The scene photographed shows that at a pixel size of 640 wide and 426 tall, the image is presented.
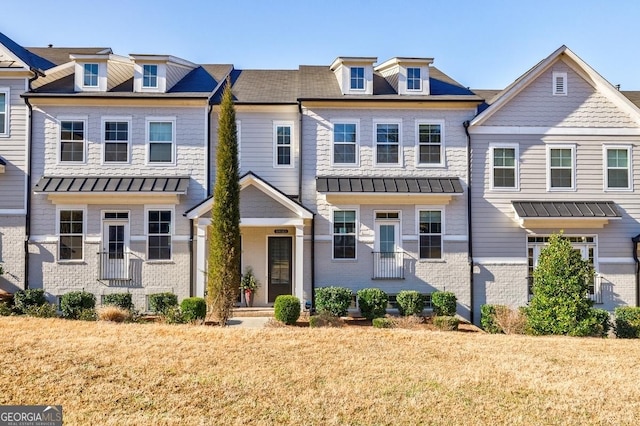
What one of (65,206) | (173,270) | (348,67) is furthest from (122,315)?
(348,67)

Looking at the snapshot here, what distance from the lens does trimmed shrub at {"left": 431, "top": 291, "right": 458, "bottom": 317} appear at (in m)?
16.1

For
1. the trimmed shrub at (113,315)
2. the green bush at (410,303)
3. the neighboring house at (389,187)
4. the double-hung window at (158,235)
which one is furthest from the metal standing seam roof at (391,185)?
the trimmed shrub at (113,315)

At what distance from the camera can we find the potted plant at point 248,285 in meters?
16.9

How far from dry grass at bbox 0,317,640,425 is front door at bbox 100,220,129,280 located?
547cm

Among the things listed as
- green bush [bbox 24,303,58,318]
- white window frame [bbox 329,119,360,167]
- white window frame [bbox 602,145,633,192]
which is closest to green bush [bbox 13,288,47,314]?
green bush [bbox 24,303,58,318]

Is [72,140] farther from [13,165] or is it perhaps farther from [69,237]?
[69,237]

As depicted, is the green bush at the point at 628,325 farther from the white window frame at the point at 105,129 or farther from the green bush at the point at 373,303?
the white window frame at the point at 105,129

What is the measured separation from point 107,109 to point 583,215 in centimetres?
1615

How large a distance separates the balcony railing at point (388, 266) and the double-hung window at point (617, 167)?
762cm

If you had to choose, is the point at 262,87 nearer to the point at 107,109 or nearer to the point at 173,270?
the point at 107,109

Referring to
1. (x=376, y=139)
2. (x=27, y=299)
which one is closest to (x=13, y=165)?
(x=27, y=299)

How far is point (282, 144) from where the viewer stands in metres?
17.6

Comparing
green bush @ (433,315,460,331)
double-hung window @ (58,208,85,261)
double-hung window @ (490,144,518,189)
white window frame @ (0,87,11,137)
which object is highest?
white window frame @ (0,87,11,137)

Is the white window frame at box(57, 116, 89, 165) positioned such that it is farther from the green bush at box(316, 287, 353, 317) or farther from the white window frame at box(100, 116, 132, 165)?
the green bush at box(316, 287, 353, 317)
